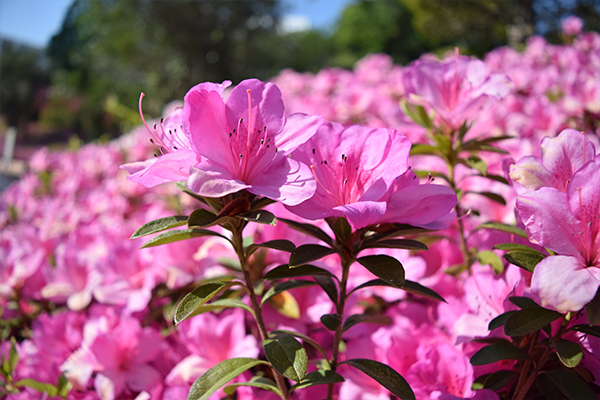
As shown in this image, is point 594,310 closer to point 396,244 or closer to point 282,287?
point 396,244

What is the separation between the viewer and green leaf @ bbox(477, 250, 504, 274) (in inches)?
37.5

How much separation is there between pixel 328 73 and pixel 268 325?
13.3 ft

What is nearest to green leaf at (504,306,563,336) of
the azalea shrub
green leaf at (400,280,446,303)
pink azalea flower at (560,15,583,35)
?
the azalea shrub

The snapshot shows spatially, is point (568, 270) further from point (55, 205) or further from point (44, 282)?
point (55, 205)

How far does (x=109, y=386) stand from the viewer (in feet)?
3.34

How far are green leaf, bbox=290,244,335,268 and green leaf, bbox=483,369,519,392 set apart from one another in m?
0.39

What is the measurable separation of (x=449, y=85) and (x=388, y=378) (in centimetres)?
79

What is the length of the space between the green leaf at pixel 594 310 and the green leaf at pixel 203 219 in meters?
0.51

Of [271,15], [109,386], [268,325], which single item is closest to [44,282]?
[109,386]

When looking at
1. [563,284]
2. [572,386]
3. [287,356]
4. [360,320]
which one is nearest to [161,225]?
[287,356]

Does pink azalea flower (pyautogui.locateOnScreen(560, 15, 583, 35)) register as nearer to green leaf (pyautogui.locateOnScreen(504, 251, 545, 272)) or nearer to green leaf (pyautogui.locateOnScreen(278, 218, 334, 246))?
green leaf (pyautogui.locateOnScreen(504, 251, 545, 272))

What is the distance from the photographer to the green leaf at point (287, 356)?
0.63 m

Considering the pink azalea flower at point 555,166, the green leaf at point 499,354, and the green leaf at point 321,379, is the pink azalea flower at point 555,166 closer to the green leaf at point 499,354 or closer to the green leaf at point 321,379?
the green leaf at point 499,354

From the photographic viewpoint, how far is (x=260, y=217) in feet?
Result: 2.04
